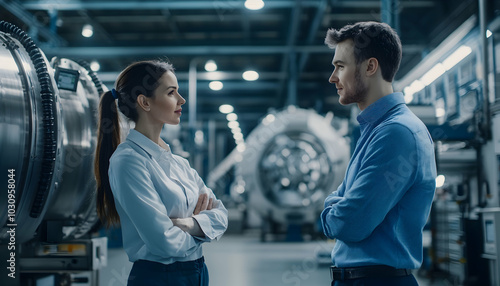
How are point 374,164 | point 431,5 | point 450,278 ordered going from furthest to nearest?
point 431,5 < point 450,278 < point 374,164

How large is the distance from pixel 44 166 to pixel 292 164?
8.25 m

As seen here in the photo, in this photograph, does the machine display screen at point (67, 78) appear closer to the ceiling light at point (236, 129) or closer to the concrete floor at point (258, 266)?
the concrete floor at point (258, 266)

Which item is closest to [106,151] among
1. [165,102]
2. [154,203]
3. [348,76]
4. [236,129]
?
[165,102]

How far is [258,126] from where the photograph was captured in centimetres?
1078

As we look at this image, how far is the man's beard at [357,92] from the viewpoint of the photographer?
179 centimetres

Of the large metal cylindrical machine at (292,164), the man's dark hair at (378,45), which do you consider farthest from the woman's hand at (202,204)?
the large metal cylindrical machine at (292,164)

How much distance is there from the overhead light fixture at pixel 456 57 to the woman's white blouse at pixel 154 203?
6895 millimetres

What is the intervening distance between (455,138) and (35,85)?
4.16 metres

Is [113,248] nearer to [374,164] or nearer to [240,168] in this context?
[240,168]

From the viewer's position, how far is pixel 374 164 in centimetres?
161

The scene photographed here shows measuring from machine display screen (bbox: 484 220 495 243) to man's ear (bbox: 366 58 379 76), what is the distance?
11.1 ft

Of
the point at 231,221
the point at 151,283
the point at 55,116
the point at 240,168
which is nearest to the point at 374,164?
the point at 151,283

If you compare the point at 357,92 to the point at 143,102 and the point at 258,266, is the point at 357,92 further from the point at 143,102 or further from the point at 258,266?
the point at 258,266

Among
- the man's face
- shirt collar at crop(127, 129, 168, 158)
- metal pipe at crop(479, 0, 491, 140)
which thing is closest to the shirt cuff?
shirt collar at crop(127, 129, 168, 158)
